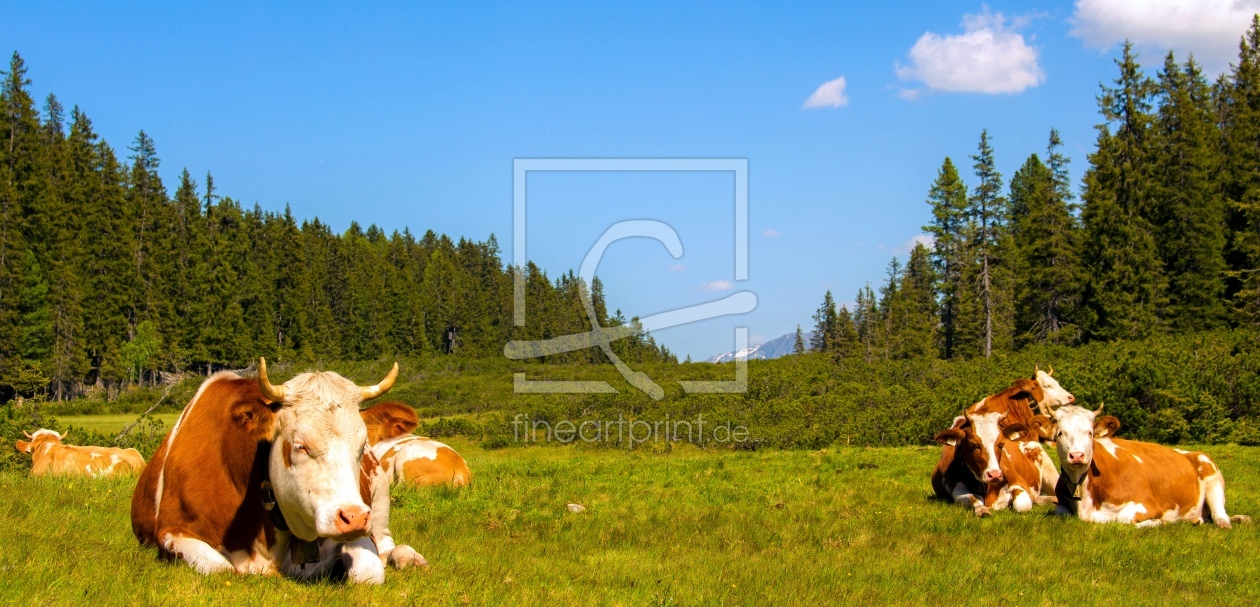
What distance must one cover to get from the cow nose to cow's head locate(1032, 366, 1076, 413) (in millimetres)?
11296

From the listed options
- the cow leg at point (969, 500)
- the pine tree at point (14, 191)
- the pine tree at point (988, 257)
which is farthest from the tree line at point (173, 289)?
the cow leg at point (969, 500)

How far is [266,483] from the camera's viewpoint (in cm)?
578

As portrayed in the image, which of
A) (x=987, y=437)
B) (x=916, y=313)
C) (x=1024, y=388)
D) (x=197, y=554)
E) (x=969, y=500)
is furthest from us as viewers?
(x=916, y=313)

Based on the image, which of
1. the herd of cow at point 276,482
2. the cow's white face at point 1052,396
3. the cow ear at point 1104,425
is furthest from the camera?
the cow's white face at point 1052,396

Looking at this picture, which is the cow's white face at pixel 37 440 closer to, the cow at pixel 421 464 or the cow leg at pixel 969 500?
the cow at pixel 421 464

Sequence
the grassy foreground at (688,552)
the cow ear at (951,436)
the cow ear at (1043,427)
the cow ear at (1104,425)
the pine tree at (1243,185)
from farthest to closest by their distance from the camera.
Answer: the pine tree at (1243,185), the cow ear at (951,436), the cow ear at (1043,427), the cow ear at (1104,425), the grassy foreground at (688,552)

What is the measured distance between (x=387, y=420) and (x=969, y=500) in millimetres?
8060

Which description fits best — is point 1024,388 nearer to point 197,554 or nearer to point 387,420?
point 387,420

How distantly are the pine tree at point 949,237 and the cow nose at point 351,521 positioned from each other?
2124 inches

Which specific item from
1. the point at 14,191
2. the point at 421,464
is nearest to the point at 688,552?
the point at 421,464

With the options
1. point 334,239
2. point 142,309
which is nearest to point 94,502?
point 142,309

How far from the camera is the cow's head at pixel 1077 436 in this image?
10.2 metres

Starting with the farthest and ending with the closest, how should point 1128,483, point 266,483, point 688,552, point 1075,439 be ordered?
point 1128,483
point 1075,439
point 688,552
point 266,483

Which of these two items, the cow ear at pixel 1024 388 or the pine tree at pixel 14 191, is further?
the pine tree at pixel 14 191
